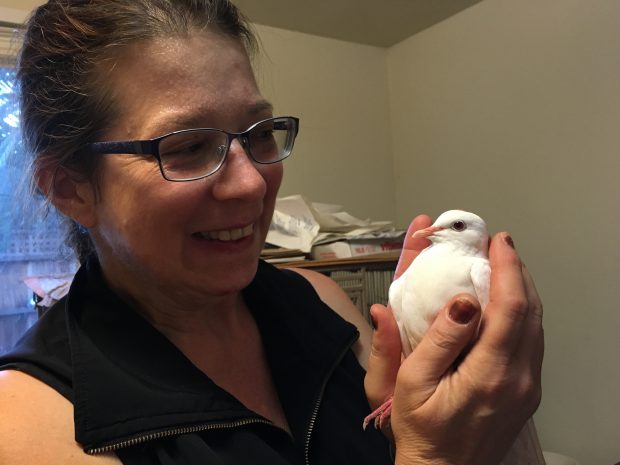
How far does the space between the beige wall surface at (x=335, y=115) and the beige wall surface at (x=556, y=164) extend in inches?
13.6

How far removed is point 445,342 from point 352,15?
5.78ft

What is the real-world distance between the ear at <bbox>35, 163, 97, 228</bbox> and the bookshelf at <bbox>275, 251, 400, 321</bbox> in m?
0.84

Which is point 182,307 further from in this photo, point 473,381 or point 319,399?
point 473,381

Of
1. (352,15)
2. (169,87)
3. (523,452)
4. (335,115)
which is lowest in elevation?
(523,452)

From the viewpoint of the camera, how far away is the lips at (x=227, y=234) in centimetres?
69

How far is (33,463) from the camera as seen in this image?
0.54 metres

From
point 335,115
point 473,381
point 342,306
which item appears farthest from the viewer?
point 335,115

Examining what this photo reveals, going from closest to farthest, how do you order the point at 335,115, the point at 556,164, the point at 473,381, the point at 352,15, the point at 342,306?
the point at 473,381
the point at 342,306
the point at 556,164
the point at 352,15
the point at 335,115

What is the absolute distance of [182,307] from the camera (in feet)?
2.51

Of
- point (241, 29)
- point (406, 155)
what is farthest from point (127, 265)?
point (406, 155)

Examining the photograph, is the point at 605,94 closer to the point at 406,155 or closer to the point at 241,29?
the point at 406,155

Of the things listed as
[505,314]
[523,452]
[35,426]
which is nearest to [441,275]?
[505,314]

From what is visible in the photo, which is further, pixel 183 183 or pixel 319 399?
pixel 319 399

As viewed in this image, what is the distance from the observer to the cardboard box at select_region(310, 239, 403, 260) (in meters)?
1.65
